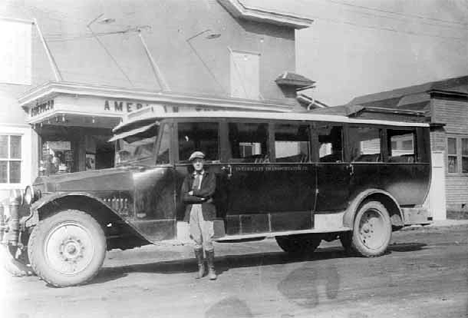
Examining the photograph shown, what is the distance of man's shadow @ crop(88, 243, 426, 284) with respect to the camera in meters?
8.36

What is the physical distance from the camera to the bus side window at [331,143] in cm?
926

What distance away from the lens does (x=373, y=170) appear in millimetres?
9664

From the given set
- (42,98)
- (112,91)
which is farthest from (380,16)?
(42,98)

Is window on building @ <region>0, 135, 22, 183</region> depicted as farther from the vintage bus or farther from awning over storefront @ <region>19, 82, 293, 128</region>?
the vintage bus

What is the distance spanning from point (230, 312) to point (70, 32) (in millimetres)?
12212

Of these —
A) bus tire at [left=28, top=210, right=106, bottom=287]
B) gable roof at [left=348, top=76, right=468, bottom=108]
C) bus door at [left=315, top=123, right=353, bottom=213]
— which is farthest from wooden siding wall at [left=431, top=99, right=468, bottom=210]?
bus tire at [left=28, top=210, right=106, bottom=287]

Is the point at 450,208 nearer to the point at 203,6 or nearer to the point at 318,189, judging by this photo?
the point at 203,6

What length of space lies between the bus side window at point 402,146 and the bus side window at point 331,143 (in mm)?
1122

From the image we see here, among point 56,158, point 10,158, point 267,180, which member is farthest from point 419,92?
point 267,180

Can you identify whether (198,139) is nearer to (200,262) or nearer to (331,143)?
(200,262)

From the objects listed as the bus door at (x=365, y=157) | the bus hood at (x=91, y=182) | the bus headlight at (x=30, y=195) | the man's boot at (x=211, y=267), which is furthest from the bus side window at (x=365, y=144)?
the bus headlight at (x=30, y=195)

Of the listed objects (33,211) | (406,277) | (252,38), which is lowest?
(406,277)

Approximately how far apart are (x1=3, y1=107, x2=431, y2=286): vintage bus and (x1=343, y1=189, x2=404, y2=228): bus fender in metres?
0.02

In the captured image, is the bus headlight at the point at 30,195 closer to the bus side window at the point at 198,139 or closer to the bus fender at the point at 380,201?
the bus side window at the point at 198,139
